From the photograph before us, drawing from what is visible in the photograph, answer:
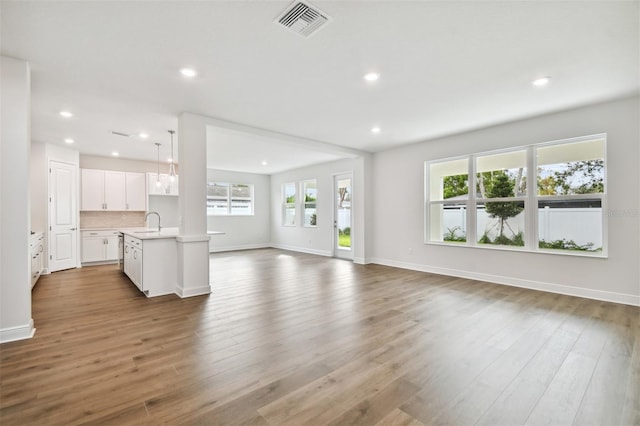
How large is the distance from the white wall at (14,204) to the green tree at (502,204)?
6413 mm

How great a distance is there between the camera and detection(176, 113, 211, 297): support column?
422 centimetres

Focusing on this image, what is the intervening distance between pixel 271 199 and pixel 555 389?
31.0 ft

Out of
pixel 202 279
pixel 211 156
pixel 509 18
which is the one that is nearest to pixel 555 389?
pixel 509 18

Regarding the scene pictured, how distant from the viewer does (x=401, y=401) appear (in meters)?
1.86

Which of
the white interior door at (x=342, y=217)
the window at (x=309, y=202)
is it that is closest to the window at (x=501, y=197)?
the white interior door at (x=342, y=217)

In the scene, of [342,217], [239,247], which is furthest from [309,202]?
[239,247]

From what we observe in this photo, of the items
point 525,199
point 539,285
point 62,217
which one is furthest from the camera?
point 62,217

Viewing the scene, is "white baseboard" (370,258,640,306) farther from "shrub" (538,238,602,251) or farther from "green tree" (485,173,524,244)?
"green tree" (485,173,524,244)

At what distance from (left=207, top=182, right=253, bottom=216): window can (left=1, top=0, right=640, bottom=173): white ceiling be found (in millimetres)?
4725

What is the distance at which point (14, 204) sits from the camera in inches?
110

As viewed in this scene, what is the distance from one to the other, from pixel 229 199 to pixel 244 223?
0.96 meters

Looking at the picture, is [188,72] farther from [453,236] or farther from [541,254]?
[541,254]

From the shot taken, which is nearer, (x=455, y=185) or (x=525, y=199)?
(x=525, y=199)

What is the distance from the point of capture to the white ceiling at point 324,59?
2197 millimetres
